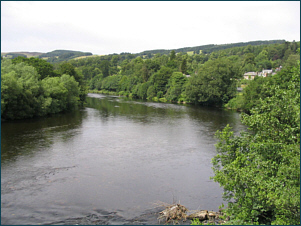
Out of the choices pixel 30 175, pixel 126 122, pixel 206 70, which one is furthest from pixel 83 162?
pixel 206 70

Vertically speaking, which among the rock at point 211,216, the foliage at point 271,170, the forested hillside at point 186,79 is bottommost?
the rock at point 211,216

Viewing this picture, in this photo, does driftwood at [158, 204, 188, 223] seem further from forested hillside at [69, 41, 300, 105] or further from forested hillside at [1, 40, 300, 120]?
forested hillside at [69, 41, 300, 105]

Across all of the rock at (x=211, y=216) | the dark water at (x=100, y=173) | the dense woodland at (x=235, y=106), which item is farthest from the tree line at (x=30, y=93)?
the rock at (x=211, y=216)

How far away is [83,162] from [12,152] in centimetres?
652

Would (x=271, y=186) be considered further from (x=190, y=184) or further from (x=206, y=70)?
(x=206, y=70)

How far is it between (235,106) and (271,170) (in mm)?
50835

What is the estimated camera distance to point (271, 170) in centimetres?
1188

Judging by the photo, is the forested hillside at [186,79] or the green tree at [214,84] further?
the forested hillside at [186,79]

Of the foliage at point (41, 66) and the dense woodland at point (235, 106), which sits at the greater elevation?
the foliage at point (41, 66)

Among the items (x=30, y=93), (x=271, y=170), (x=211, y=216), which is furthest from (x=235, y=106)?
(x=271, y=170)

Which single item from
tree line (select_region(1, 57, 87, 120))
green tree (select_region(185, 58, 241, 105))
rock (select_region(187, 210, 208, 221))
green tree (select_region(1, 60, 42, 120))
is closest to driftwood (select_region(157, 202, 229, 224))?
rock (select_region(187, 210, 208, 221))

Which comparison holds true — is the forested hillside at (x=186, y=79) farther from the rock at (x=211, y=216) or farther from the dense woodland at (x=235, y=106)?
the rock at (x=211, y=216)

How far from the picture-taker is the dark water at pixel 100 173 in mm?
15312

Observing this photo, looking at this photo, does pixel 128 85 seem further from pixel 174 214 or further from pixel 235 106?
pixel 174 214
